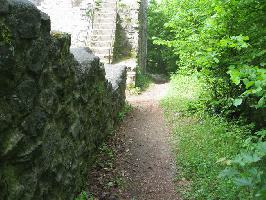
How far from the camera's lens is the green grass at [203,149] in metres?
5.15

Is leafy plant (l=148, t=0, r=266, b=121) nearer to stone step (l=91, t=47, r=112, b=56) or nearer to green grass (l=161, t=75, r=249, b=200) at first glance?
green grass (l=161, t=75, r=249, b=200)

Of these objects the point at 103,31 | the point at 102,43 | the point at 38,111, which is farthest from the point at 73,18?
the point at 38,111

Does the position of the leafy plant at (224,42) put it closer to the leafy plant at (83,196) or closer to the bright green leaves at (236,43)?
the bright green leaves at (236,43)

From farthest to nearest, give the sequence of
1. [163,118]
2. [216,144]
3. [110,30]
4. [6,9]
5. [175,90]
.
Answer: [110,30] < [175,90] < [163,118] < [216,144] < [6,9]

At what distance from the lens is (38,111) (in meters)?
3.40

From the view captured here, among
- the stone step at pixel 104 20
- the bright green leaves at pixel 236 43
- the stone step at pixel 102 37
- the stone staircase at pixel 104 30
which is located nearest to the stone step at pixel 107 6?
the stone staircase at pixel 104 30

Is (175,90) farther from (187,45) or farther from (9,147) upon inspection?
(9,147)

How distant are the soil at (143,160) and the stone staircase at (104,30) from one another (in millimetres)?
4261

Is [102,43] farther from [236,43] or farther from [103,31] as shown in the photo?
[236,43]

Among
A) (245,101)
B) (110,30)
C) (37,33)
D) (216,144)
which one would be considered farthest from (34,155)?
(110,30)

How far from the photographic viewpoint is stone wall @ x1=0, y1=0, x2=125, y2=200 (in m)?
2.84

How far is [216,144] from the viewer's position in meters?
6.79

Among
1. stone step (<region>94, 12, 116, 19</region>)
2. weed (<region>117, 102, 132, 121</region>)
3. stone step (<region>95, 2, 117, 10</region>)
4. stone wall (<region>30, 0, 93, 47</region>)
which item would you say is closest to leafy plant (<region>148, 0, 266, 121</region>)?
weed (<region>117, 102, 132, 121</region>)

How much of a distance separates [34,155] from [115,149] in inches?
146
